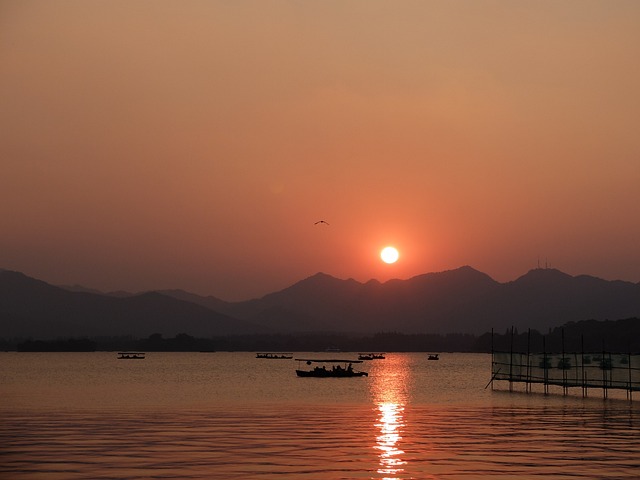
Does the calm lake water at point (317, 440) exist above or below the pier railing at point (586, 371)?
below

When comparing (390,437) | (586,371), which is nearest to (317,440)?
(390,437)

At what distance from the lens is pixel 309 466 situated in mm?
42750

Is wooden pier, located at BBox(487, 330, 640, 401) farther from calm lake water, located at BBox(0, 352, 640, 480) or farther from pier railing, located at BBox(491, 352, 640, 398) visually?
calm lake water, located at BBox(0, 352, 640, 480)

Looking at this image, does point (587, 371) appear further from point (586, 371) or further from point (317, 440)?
point (317, 440)

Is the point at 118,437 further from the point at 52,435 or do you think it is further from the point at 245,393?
the point at 245,393

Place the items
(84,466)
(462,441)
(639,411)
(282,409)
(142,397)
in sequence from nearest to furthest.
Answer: (84,466) → (462,441) → (639,411) → (282,409) → (142,397)

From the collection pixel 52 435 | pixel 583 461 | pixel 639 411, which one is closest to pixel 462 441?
pixel 583 461

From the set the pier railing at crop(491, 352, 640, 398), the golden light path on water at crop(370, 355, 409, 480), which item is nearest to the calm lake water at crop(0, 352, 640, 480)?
the golden light path on water at crop(370, 355, 409, 480)

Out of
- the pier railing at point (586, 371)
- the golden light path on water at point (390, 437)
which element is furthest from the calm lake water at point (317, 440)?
the pier railing at point (586, 371)

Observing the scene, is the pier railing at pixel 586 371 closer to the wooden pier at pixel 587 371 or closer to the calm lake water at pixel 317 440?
the wooden pier at pixel 587 371

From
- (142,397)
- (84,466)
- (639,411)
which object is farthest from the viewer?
(142,397)

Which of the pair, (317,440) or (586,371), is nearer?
(317,440)

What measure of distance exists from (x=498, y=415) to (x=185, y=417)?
24.8 metres

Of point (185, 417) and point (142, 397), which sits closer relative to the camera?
point (185, 417)
